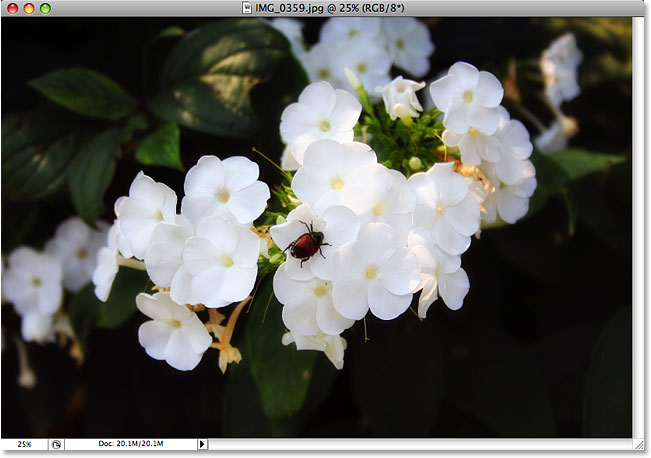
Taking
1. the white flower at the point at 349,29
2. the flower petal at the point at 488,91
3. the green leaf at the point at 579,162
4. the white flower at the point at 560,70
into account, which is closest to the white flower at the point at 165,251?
the flower petal at the point at 488,91

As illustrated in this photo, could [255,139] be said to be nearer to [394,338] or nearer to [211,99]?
[211,99]

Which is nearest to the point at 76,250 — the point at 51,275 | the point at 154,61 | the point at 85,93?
the point at 51,275

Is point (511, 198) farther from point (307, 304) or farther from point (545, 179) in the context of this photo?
point (307, 304)

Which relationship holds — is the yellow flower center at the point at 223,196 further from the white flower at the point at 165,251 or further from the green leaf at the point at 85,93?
the green leaf at the point at 85,93

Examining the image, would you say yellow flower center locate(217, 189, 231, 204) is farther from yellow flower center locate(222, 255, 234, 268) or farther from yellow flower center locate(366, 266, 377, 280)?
yellow flower center locate(366, 266, 377, 280)

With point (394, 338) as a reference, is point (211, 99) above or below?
above

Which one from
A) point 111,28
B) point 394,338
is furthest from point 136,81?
point 394,338

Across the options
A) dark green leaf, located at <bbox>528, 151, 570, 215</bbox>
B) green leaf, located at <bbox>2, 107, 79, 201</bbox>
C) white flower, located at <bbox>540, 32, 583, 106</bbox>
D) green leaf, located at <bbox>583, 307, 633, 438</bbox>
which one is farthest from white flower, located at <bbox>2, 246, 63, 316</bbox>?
white flower, located at <bbox>540, 32, 583, 106</bbox>
